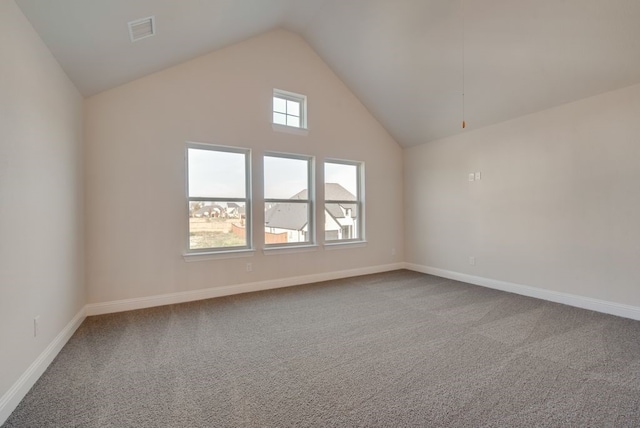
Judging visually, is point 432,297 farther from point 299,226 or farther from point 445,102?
point 445,102

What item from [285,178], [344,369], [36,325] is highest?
[285,178]

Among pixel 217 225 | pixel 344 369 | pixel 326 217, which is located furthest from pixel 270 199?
pixel 344 369

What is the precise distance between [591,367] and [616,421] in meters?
0.64

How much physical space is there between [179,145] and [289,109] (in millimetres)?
1808

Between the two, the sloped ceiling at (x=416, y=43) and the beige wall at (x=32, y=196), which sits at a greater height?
the sloped ceiling at (x=416, y=43)

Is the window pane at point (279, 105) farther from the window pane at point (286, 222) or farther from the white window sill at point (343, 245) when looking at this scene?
the white window sill at point (343, 245)

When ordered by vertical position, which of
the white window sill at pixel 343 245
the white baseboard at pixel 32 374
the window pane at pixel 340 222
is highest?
the window pane at pixel 340 222

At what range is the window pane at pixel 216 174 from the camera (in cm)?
382

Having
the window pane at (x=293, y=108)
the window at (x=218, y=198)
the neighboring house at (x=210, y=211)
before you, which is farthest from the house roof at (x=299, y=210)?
the window pane at (x=293, y=108)

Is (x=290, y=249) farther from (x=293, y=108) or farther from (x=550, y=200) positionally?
(x=550, y=200)

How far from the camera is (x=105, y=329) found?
2.80m

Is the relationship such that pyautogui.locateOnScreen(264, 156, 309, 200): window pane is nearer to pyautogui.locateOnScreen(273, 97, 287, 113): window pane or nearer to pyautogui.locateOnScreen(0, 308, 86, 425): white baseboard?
pyautogui.locateOnScreen(273, 97, 287, 113): window pane

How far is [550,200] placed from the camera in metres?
3.65

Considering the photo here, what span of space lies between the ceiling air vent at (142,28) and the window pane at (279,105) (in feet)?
6.32
